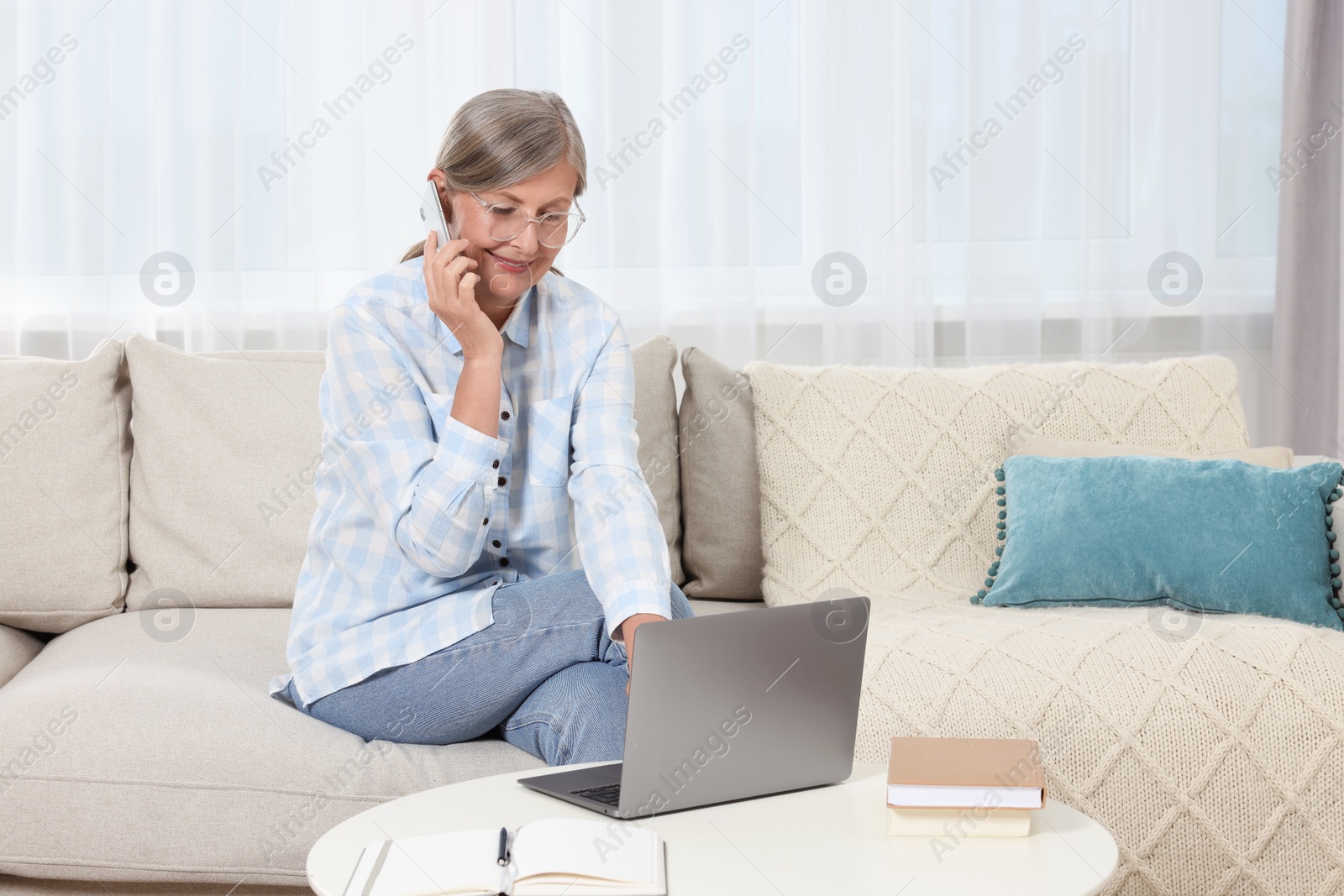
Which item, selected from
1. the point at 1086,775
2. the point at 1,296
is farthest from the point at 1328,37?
the point at 1,296

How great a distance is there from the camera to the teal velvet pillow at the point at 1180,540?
1.68 m

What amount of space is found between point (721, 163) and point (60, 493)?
144cm

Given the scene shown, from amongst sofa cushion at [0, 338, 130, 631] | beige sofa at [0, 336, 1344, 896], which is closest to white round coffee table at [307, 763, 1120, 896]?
beige sofa at [0, 336, 1344, 896]

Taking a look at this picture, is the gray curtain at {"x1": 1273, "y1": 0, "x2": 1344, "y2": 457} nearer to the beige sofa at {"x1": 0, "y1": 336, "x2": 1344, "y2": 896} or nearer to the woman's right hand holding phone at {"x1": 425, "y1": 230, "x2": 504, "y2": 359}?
the beige sofa at {"x1": 0, "y1": 336, "x2": 1344, "y2": 896}

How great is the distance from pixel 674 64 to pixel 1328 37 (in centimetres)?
145

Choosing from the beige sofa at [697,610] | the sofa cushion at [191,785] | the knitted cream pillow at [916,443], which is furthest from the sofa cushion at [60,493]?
the knitted cream pillow at [916,443]

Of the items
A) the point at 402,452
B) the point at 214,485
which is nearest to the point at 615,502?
the point at 402,452

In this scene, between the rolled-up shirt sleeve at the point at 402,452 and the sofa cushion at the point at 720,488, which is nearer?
the rolled-up shirt sleeve at the point at 402,452

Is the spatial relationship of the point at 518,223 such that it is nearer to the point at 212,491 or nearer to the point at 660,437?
the point at 660,437

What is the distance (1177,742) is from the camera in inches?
54.3

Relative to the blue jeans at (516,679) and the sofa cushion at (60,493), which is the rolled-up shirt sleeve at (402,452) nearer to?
the blue jeans at (516,679)

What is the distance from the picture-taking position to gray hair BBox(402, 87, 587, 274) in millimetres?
1292

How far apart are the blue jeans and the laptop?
0.21 m

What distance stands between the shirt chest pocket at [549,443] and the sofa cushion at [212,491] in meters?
0.63
